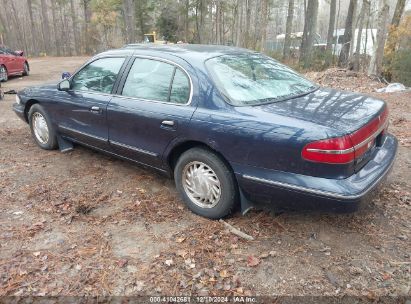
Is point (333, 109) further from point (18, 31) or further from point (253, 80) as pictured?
point (18, 31)

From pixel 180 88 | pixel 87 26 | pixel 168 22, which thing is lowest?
pixel 180 88

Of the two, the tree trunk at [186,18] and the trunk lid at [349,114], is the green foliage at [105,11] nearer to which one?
the tree trunk at [186,18]

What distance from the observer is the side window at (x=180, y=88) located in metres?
3.50

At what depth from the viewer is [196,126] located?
3.30 metres

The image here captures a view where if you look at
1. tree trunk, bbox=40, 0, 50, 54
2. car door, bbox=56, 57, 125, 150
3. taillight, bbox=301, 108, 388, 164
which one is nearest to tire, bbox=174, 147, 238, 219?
taillight, bbox=301, 108, 388, 164

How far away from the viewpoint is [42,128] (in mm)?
5480

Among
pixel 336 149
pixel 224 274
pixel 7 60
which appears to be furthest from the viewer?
pixel 7 60

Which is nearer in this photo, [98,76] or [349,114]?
[349,114]

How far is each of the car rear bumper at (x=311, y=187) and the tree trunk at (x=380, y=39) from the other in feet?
31.4

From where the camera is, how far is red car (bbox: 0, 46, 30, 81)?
537 inches

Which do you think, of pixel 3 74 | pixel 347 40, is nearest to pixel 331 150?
pixel 3 74

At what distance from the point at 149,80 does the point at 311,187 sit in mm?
2081

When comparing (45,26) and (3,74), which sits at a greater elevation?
(45,26)

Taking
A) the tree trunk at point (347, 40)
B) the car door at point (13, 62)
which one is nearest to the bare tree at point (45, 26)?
the car door at point (13, 62)
